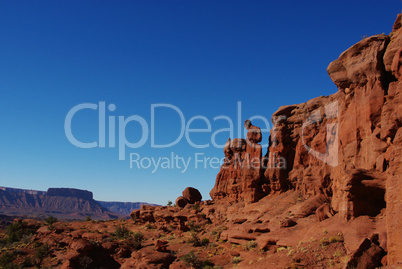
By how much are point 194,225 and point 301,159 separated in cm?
1924

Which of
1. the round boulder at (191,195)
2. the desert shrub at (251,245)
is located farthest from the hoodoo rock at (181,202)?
the desert shrub at (251,245)

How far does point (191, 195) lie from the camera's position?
66312 mm

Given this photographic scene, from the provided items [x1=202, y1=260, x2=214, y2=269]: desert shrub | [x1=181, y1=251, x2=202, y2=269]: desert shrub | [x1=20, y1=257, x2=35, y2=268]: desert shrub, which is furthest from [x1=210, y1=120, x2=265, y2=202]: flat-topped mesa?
[x1=20, y1=257, x2=35, y2=268]: desert shrub

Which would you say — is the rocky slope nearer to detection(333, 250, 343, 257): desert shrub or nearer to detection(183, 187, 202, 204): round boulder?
detection(333, 250, 343, 257): desert shrub

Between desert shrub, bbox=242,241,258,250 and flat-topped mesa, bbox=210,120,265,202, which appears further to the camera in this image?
flat-topped mesa, bbox=210,120,265,202

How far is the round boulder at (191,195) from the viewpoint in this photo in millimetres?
65881

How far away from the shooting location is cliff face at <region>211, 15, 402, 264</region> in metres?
18.0

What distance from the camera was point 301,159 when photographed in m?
38.9

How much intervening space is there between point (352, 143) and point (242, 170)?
23879mm

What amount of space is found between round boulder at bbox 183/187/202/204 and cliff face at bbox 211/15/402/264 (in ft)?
78.3

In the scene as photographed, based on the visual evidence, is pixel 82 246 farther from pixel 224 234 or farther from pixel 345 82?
pixel 345 82

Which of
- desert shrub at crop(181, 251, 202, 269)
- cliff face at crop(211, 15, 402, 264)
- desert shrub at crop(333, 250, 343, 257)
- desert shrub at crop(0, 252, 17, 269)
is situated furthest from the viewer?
desert shrub at crop(0, 252, 17, 269)

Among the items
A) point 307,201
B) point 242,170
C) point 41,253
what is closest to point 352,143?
point 307,201

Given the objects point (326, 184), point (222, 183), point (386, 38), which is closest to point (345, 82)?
point (386, 38)
